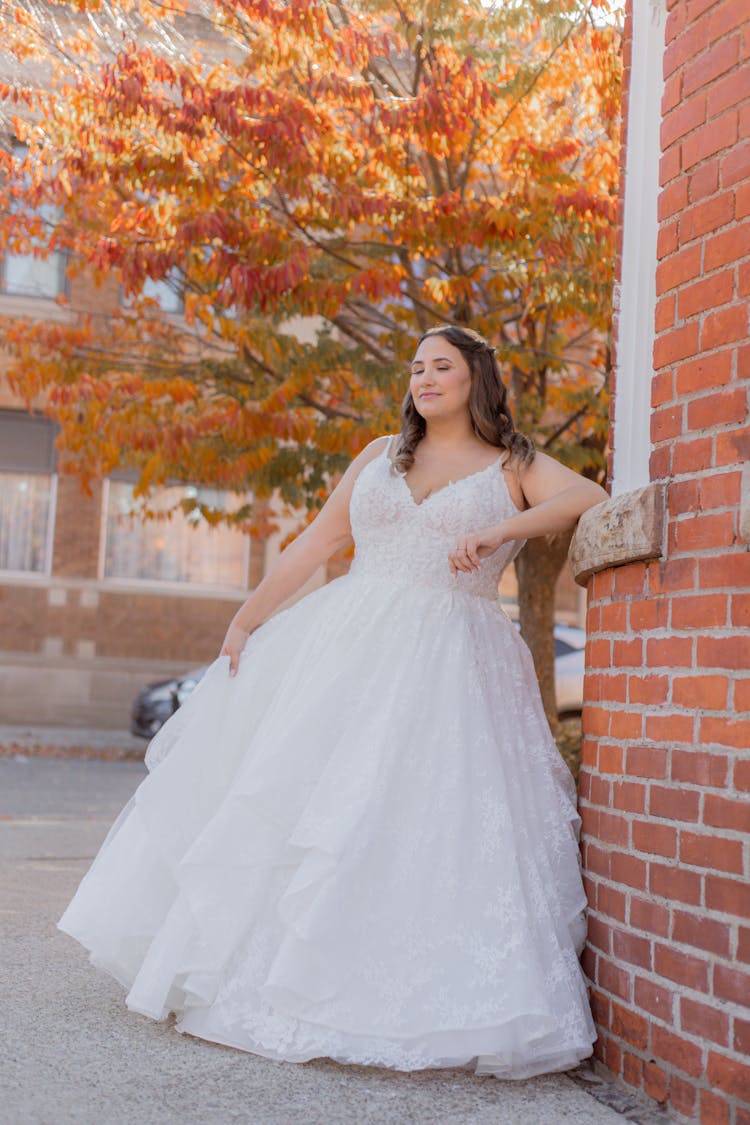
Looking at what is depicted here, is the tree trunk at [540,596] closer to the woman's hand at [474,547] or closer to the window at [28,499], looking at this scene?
the woman's hand at [474,547]

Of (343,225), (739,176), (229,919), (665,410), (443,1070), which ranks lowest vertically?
(443,1070)

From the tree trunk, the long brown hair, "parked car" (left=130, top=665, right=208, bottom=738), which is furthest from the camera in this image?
"parked car" (left=130, top=665, right=208, bottom=738)

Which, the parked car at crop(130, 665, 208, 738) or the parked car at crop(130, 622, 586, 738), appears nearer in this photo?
the parked car at crop(130, 622, 586, 738)

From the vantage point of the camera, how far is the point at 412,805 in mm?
3512

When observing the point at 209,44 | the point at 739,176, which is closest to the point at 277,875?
the point at 739,176

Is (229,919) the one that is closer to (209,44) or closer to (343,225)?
(343,225)

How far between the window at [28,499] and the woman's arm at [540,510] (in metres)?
16.8

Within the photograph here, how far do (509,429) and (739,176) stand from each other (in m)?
1.29

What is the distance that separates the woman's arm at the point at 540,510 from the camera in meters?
3.65

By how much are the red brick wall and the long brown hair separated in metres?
0.76

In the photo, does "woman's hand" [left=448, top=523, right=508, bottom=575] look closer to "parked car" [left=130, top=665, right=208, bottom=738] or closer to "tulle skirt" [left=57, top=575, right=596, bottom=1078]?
"tulle skirt" [left=57, top=575, right=596, bottom=1078]

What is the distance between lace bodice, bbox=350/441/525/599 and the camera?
155 inches

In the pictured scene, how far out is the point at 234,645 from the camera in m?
4.24

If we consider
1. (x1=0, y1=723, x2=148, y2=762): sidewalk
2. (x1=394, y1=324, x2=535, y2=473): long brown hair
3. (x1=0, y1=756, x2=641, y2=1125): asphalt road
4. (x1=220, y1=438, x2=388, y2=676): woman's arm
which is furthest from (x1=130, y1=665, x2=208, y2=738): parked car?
(x1=394, y1=324, x2=535, y2=473): long brown hair
